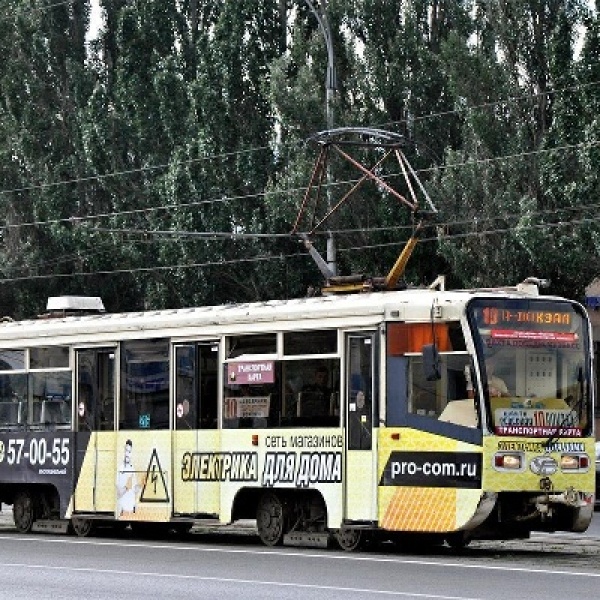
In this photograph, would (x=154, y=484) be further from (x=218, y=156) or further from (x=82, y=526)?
(x=218, y=156)

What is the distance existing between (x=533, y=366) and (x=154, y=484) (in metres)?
5.42

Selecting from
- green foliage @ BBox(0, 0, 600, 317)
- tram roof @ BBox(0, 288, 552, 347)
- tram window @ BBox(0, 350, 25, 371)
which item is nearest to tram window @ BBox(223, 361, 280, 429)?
tram roof @ BBox(0, 288, 552, 347)

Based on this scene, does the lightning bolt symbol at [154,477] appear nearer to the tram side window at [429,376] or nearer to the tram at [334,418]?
the tram at [334,418]

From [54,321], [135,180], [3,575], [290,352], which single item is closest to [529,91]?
[135,180]

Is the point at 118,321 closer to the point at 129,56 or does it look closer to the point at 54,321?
the point at 54,321

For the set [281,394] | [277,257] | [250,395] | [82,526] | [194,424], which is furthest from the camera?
[277,257]

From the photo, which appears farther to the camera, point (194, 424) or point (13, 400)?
point (13, 400)

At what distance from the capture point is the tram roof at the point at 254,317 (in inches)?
839

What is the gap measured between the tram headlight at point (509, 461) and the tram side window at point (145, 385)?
204 inches

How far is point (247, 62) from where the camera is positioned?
163 ft

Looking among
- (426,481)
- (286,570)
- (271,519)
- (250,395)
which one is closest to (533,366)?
(426,481)

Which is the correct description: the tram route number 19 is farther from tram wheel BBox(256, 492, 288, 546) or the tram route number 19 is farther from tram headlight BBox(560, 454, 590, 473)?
tram headlight BBox(560, 454, 590, 473)

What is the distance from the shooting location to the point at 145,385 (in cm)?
2456

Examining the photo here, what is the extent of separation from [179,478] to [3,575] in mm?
6010
